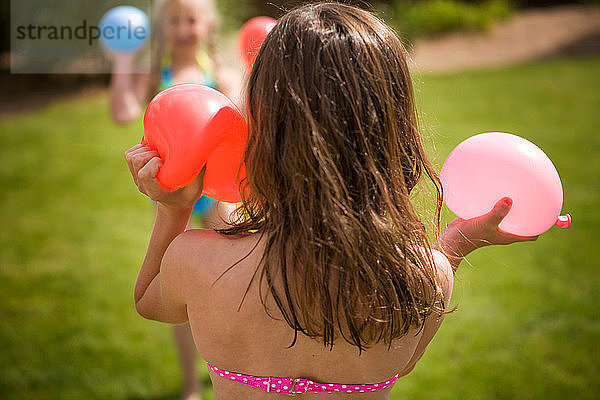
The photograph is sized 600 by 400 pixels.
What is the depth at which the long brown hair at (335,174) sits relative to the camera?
1.15 metres

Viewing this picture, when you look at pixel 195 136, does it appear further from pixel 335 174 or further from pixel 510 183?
pixel 510 183

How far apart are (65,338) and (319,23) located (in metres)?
3.04

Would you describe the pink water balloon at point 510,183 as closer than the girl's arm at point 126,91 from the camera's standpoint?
Yes

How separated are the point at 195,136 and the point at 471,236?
65cm

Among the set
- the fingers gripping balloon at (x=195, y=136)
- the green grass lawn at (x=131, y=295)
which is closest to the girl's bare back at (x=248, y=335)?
the fingers gripping balloon at (x=195, y=136)

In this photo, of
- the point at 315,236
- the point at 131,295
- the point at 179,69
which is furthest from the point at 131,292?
the point at 315,236

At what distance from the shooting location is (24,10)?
28.3ft

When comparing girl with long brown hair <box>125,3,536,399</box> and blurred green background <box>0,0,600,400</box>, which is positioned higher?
girl with long brown hair <box>125,3,536,399</box>

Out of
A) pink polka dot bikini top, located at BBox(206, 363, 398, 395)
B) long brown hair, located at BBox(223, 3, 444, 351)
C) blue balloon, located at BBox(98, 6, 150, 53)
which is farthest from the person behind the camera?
blue balloon, located at BBox(98, 6, 150, 53)

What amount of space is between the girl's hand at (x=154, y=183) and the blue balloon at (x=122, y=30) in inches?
73.1

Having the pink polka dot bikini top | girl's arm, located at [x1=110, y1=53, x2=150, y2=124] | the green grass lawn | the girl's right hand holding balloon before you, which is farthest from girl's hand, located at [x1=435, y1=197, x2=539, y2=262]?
girl's arm, located at [x1=110, y1=53, x2=150, y2=124]

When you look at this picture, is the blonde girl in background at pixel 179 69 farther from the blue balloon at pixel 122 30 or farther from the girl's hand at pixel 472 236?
the girl's hand at pixel 472 236

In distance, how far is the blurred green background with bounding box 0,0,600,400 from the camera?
318 centimetres

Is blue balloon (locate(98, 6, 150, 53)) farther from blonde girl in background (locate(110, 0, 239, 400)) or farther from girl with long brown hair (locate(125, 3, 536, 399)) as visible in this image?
girl with long brown hair (locate(125, 3, 536, 399))
